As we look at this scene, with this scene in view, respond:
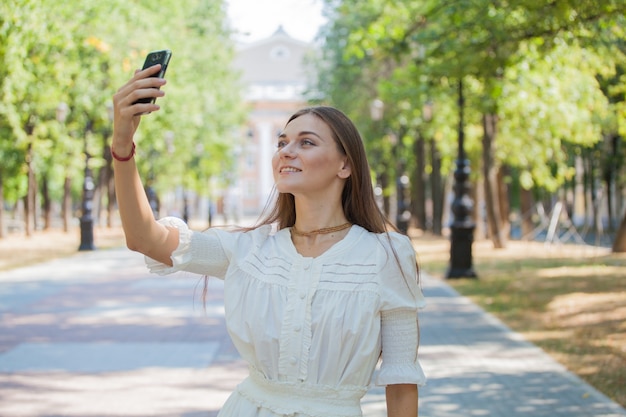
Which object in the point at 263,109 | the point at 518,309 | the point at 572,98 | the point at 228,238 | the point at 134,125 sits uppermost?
the point at 263,109

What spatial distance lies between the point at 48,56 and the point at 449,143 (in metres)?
16.0

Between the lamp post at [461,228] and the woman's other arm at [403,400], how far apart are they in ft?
49.8

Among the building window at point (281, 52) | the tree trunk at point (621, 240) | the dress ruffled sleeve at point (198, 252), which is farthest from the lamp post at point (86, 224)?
the building window at point (281, 52)

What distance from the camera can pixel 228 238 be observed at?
3072 mm

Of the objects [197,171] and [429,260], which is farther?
[197,171]

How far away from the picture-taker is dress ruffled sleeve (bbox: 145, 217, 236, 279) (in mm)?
2947

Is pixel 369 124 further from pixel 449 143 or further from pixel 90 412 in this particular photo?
pixel 90 412

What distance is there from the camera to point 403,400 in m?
2.93

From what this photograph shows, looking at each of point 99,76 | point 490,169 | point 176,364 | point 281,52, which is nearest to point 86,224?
point 99,76

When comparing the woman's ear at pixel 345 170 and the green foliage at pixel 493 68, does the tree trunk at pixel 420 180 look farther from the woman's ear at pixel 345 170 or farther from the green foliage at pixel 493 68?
the woman's ear at pixel 345 170

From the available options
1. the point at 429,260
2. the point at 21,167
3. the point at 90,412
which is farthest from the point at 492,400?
the point at 21,167

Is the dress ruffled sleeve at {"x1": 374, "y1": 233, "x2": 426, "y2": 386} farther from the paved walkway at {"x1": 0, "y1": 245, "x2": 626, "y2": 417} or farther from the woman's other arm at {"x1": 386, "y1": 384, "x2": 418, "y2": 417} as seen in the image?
the paved walkway at {"x1": 0, "y1": 245, "x2": 626, "y2": 417}

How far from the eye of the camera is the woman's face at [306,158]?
2941 mm

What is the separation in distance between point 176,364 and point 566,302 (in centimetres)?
673
